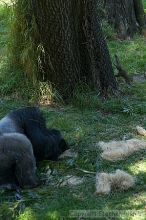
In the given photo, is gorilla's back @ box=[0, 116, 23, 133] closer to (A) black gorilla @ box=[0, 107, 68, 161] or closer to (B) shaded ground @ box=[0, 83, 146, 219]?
(A) black gorilla @ box=[0, 107, 68, 161]

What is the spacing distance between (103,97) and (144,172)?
2584 mm

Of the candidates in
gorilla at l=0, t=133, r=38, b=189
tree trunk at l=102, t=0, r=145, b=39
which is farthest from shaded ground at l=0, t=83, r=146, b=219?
tree trunk at l=102, t=0, r=145, b=39

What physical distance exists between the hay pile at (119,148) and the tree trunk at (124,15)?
19.0 ft

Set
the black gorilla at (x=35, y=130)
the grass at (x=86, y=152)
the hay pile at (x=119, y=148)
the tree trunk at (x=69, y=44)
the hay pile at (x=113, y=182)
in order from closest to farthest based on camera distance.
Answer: the grass at (x=86, y=152) < the hay pile at (x=113, y=182) < the black gorilla at (x=35, y=130) < the hay pile at (x=119, y=148) < the tree trunk at (x=69, y=44)

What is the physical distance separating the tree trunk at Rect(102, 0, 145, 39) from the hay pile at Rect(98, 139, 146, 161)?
5.78 m

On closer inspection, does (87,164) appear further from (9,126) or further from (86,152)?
(9,126)

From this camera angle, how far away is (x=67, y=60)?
25.1 ft

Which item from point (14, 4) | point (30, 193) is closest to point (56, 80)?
point (14, 4)

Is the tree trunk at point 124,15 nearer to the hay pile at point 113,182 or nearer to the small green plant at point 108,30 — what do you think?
the small green plant at point 108,30

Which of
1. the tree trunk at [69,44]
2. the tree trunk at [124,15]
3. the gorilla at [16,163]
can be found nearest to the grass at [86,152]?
the gorilla at [16,163]

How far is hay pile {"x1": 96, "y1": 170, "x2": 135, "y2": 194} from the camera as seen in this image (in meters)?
4.94

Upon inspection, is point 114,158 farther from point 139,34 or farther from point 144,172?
point 139,34

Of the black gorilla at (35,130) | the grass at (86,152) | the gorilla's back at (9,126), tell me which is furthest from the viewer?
the black gorilla at (35,130)

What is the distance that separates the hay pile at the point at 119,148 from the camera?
575cm
